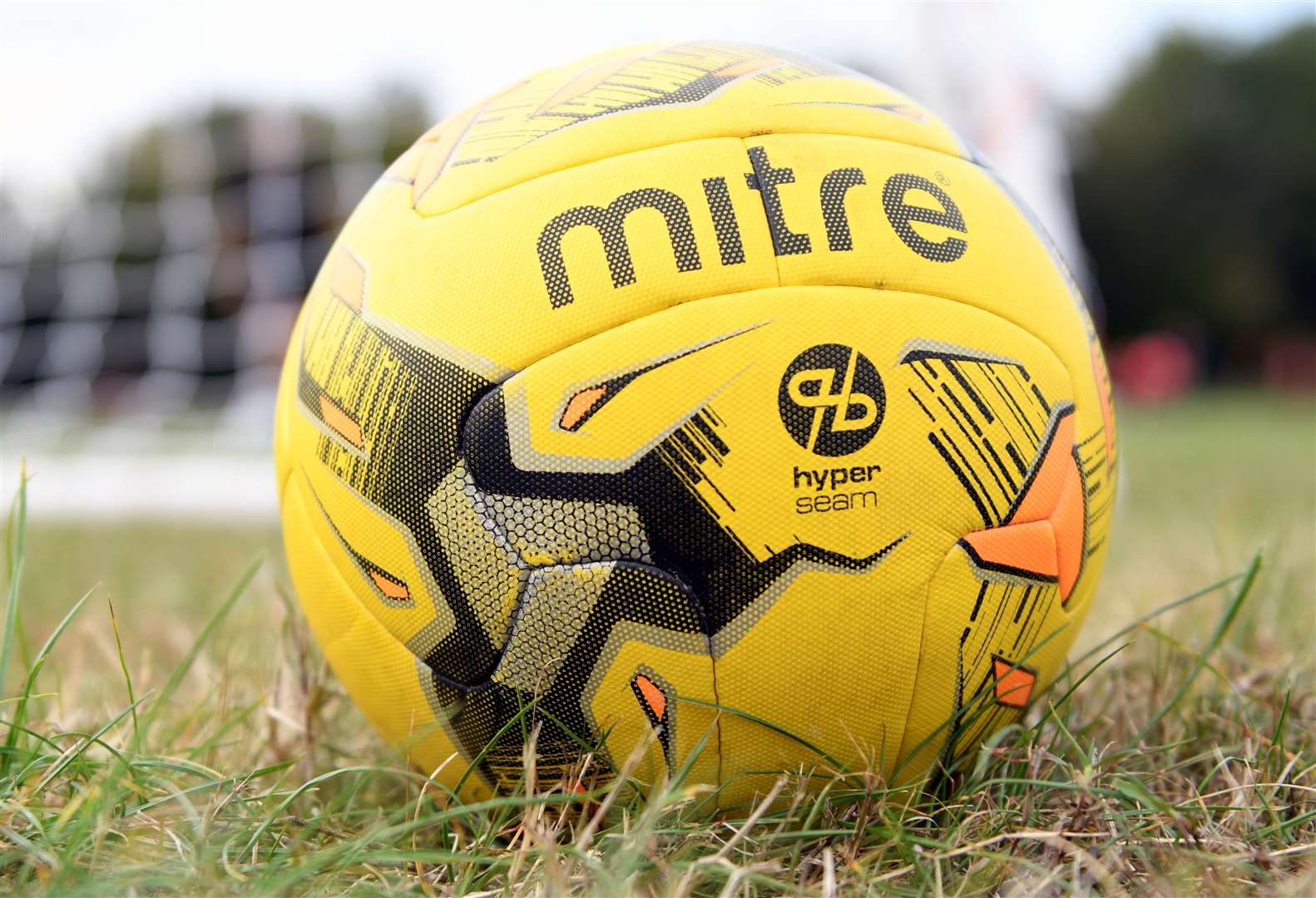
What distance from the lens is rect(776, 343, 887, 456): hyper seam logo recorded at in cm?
126

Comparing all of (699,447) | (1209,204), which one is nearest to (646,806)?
(699,447)

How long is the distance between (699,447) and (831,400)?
16cm

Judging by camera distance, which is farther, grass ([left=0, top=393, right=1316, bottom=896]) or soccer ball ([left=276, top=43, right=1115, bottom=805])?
soccer ball ([left=276, top=43, right=1115, bottom=805])

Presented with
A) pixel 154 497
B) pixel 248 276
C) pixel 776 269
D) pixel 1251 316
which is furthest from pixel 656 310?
pixel 1251 316

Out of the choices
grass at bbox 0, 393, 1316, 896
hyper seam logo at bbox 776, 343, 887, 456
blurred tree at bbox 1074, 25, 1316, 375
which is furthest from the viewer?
blurred tree at bbox 1074, 25, 1316, 375

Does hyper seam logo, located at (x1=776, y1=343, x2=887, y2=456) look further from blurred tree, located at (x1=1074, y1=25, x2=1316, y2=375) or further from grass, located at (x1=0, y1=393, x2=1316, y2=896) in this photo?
blurred tree, located at (x1=1074, y1=25, x2=1316, y2=375)

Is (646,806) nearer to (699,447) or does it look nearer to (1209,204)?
(699,447)

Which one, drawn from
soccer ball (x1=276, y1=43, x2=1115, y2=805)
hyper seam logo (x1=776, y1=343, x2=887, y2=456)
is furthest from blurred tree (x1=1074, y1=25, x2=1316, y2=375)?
hyper seam logo (x1=776, y1=343, x2=887, y2=456)

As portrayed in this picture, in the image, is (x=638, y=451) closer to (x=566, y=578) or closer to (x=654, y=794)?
(x=566, y=578)

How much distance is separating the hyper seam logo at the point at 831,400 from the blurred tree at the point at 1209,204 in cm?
2902

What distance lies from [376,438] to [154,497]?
5.35 meters

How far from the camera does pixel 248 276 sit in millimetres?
16906

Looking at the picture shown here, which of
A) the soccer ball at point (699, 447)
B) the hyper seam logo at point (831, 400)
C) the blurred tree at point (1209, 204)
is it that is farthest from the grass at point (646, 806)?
the blurred tree at point (1209, 204)

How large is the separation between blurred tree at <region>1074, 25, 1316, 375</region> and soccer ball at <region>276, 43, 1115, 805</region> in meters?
28.9
